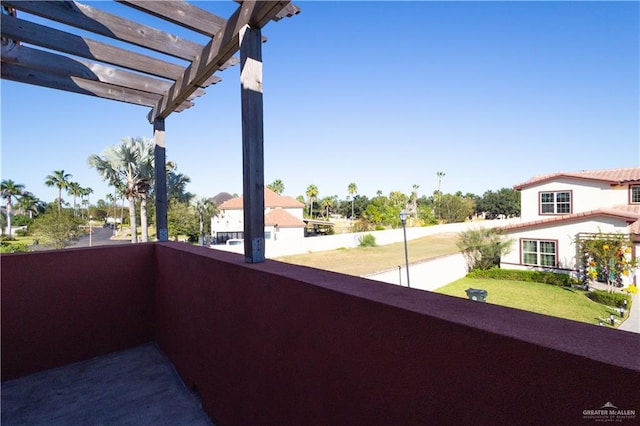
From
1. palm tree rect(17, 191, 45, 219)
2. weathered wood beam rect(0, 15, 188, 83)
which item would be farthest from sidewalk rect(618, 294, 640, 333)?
palm tree rect(17, 191, 45, 219)

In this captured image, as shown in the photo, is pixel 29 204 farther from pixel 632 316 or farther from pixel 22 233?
pixel 632 316

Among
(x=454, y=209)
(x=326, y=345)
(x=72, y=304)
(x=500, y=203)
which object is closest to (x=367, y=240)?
(x=72, y=304)

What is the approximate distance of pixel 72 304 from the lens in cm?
322

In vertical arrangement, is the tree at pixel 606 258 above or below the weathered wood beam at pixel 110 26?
below

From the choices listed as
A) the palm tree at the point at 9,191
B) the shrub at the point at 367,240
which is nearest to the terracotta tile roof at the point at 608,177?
the shrub at the point at 367,240

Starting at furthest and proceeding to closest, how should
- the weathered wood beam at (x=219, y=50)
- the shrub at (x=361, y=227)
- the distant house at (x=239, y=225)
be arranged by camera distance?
the shrub at (x=361, y=227) < the distant house at (x=239, y=225) < the weathered wood beam at (x=219, y=50)

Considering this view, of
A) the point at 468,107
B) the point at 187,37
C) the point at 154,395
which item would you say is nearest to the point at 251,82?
the point at 187,37

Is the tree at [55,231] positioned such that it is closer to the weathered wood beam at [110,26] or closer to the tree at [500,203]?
the weathered wood beam at [110,26]

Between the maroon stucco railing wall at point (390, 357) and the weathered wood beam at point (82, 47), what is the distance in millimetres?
2360

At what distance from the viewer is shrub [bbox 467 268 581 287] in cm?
1230

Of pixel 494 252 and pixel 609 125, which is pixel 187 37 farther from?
pixel 609 125

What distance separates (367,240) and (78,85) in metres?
22.9

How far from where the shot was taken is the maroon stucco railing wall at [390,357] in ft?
2.12

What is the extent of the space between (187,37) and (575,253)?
53.5ft
